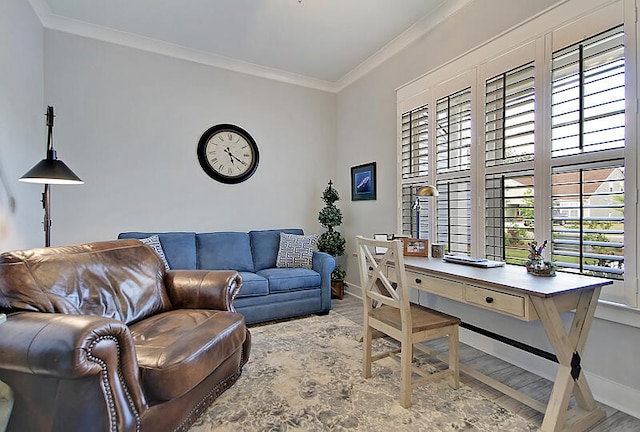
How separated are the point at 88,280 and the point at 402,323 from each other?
1.84 meters

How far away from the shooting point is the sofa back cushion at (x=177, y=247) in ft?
10.6

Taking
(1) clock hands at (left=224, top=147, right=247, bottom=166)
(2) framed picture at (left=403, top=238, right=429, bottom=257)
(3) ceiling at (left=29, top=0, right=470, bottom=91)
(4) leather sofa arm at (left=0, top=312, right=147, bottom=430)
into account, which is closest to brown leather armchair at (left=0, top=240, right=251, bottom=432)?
(4) leather sofa arm at (left=0, top=312, right=147, bottom=430)

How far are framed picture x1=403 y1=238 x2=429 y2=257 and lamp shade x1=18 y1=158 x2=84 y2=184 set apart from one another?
259cm

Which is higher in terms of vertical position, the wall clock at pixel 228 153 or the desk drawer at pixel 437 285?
the wall clock at pixel 228 153

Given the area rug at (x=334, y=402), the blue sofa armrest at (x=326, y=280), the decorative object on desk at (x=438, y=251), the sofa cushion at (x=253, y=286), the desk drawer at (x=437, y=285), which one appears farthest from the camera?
the blue sofa armrest at (x=326, y=280)

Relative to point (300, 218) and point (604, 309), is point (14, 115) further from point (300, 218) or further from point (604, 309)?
point (604, 309)

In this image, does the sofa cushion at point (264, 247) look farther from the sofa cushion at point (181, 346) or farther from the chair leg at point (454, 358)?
the chair leg at point (454, 358)

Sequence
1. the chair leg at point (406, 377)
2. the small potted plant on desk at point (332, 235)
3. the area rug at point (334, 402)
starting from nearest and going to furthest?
the area rug at point (334, 402)
the chair leg at point (406, 377)
the small potted plant on desk at point (332, 235)

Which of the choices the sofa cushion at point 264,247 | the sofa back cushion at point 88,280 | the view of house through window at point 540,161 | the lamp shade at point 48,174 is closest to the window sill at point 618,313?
the view of house through window at point 540,161

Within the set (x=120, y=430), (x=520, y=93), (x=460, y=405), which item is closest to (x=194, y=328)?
(x=120, y=430)

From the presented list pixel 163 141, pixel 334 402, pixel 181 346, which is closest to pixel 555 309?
pixel 334 402

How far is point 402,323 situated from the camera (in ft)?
6.03

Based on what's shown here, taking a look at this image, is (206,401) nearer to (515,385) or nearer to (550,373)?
(515,385)

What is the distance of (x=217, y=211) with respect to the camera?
3.89 metres
